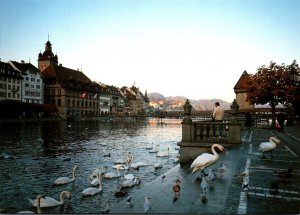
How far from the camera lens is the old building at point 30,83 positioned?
281ft

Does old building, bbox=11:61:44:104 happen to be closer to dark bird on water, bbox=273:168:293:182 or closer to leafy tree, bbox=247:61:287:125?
leafy tree, bbox=247:61:287:125

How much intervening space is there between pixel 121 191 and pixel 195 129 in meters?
4.98

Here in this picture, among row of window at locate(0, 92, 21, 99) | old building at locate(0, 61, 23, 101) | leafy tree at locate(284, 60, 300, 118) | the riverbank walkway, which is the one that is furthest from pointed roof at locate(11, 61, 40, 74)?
the riverbank walkway

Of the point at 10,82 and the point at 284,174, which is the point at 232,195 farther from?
the point at 10,82

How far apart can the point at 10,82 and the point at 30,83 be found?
8890 millimetres

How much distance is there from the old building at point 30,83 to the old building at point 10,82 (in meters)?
1.91

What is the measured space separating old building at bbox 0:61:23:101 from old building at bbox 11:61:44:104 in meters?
1.91

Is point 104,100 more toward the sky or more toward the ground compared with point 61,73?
more toward the ground

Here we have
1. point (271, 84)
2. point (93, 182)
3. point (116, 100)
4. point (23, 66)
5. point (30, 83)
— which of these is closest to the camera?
point (93, 182)

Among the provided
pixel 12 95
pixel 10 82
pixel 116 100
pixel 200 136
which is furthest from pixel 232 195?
pixel 116 100

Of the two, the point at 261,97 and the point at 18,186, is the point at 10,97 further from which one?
the point at 18,186

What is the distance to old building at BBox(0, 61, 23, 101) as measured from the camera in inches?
2983

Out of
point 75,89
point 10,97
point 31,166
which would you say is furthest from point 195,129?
point 75,89

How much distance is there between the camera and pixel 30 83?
288 feet
